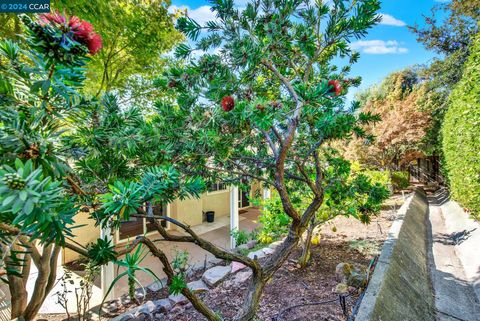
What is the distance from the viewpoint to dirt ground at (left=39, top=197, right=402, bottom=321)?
2.61m

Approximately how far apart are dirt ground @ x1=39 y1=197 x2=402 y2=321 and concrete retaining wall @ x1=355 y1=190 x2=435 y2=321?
31cm

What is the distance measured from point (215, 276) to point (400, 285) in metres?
2.96

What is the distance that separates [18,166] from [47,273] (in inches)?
181

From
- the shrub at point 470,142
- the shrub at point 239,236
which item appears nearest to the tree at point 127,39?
the shrub at point 239,236

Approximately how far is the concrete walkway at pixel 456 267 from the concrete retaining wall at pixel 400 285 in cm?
14

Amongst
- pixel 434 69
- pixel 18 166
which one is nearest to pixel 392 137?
pixel 434 69

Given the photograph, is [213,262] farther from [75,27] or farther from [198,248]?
[75,27]

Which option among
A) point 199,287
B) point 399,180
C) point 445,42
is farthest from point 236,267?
point 445,42

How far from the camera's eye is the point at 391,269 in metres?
3.19

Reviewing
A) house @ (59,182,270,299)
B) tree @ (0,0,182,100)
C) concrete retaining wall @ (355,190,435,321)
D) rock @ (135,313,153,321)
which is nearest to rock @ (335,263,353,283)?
concrete retaining wall @ (355,190,435,321)

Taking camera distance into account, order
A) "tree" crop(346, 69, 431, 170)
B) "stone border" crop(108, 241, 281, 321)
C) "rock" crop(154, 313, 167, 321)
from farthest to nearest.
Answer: "tree" crop(346, 69, 431, 170) < "stone border" crop(108, 241, 281, 321) < "rock" crop(154, 313, 167, 321)

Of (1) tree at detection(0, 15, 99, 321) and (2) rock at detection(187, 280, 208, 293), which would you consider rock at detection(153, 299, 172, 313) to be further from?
(1) tree at detection(0, 15, 99, 321)

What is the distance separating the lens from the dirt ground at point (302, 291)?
261 cm

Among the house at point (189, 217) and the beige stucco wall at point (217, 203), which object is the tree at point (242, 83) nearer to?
the house at point (189, 217)
